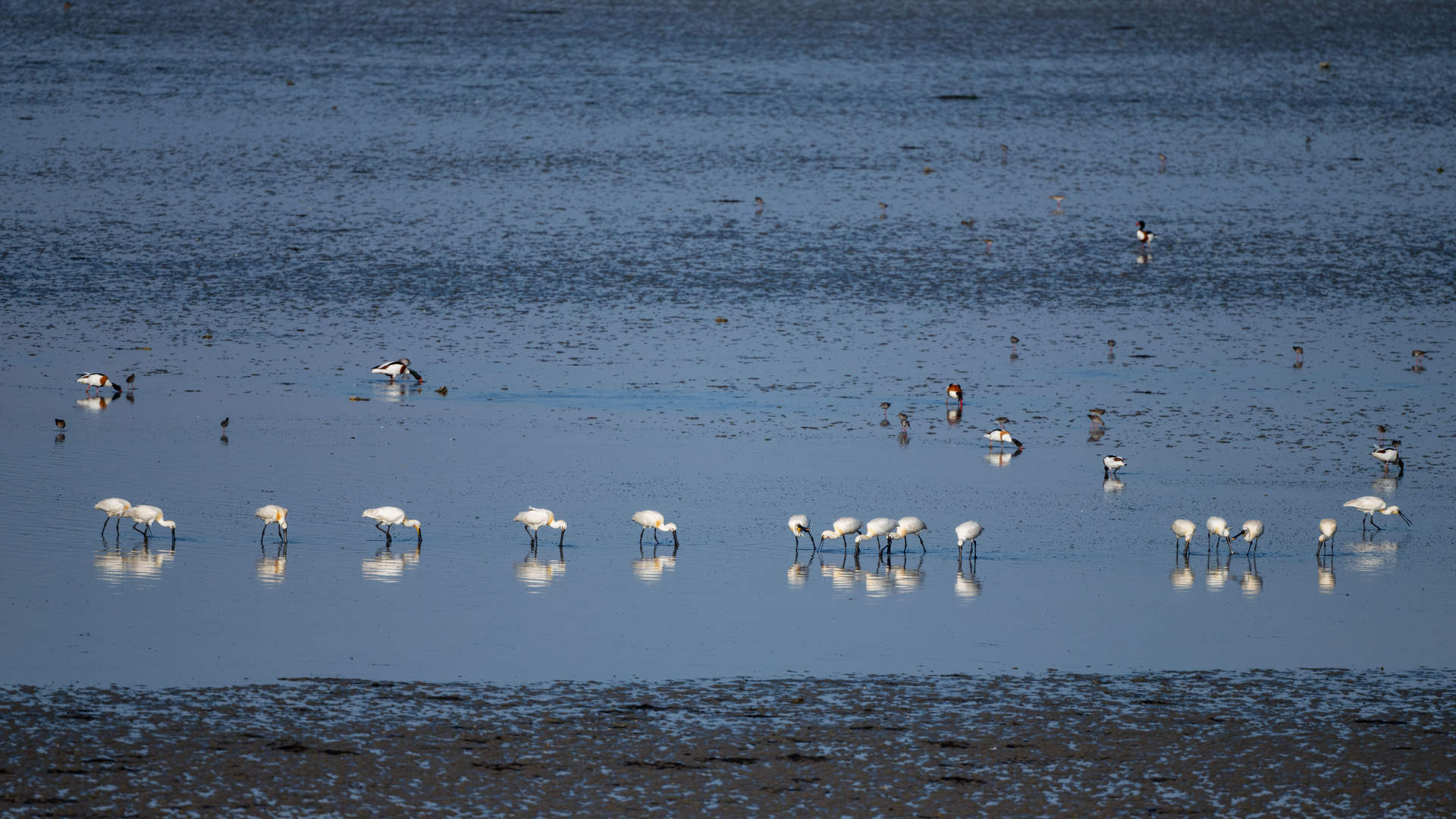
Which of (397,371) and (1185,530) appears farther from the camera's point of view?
(397,371)

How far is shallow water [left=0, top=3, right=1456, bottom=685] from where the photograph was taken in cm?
1395

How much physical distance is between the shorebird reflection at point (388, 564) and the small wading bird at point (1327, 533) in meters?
8.17

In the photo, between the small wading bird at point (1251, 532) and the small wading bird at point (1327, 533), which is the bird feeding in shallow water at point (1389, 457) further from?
the small wading bird at point (1251, 532)

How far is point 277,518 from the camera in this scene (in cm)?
1580

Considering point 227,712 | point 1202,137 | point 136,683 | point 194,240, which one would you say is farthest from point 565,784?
point 1202,137

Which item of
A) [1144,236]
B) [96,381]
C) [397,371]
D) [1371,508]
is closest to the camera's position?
[1371,508]

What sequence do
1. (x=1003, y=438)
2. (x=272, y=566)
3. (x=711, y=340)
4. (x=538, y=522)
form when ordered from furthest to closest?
1. (x=711, y=340)
2. (x=1003, y=438)
3. (x=538, y=522)
4. (x=272, y=566)

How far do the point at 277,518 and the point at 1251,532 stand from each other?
8806 mm

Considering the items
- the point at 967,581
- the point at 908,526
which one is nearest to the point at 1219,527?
the point at 967,581

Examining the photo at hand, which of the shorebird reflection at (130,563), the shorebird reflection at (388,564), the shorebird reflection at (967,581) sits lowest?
the shorebird reflection at (967,581)

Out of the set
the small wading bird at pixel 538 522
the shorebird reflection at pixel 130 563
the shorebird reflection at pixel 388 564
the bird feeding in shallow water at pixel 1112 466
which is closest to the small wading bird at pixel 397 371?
the small wading bird at pixel 538 522

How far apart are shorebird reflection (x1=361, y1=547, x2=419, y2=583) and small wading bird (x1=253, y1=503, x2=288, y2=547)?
0.91 meters

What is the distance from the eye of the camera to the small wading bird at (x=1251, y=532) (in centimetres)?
1591

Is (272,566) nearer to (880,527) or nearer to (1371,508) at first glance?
(880,527)
